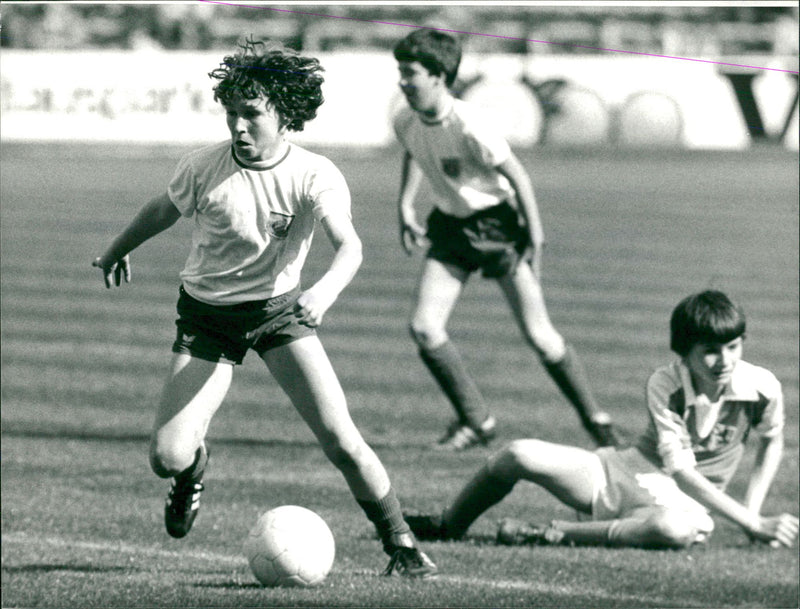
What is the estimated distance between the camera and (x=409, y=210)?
9055 mm

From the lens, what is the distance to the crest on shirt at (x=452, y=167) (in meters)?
8.48

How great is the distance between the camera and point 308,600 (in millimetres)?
5359

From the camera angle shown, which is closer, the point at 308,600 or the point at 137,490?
the point at 308,600

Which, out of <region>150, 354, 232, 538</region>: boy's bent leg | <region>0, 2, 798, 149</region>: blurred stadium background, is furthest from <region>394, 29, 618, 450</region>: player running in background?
<region>0, 2, 798, 149</region>: blurred stadium background

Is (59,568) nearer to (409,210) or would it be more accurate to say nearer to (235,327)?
(235,327)

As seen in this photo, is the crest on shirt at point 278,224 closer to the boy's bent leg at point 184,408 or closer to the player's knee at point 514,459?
the boy's bent leg at point 184,408

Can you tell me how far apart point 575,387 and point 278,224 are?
13.3 ft

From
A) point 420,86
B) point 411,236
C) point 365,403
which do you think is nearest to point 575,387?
point 411,236

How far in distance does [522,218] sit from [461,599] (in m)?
3.53

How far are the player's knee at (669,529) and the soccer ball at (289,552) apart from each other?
140 cm

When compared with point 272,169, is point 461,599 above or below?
below

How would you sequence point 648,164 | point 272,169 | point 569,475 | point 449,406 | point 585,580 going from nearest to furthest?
point 272,169, point 585,580, point 569,475, point 449,406, point 648,164

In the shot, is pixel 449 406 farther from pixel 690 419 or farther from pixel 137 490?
pixel 690 419

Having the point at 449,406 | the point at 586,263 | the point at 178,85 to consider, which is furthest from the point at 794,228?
the point at 178,85
